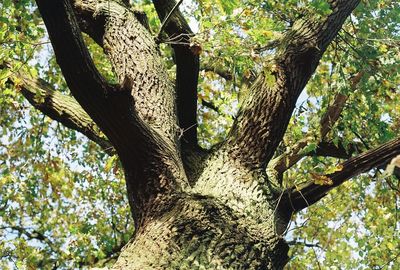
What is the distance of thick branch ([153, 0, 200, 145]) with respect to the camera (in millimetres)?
4395

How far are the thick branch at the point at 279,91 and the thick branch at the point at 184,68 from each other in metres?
0.50

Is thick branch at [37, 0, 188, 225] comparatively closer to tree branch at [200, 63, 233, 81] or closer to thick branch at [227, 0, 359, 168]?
thick branch at [227, 0, 359, 168]

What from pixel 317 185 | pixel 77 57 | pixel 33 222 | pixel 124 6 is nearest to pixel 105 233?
pixel 33 222

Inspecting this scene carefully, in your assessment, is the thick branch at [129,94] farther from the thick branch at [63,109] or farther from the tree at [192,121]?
the thick branch at [63,109]

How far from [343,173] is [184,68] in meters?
1.64

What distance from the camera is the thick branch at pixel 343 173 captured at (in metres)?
3.93

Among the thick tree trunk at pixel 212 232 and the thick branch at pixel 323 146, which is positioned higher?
the thick branch at pixel 323 146

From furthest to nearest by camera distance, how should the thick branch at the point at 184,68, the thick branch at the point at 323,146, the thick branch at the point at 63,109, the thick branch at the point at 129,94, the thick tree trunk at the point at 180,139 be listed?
1. the thick branch at the point at 323,146
2. the thick branch at the point at 63,109
3. the thick branch at the point at 184,68
4. the thick tree trunk at the point at 180,139
5. the thick branch at the point at 129,94

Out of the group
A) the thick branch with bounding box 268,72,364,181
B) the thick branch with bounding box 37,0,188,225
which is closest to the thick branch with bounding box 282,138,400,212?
the thick branch with bounding box 268,72,364,181

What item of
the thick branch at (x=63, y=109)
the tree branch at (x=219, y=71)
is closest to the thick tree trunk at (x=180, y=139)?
the thick branch at (x=63, y=109)

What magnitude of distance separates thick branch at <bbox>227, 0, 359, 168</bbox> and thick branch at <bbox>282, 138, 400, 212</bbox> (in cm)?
38

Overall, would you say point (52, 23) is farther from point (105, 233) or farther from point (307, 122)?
point (105, 233)

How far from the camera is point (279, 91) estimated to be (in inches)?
169

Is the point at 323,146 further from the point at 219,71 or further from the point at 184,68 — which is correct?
the point at 184,68
